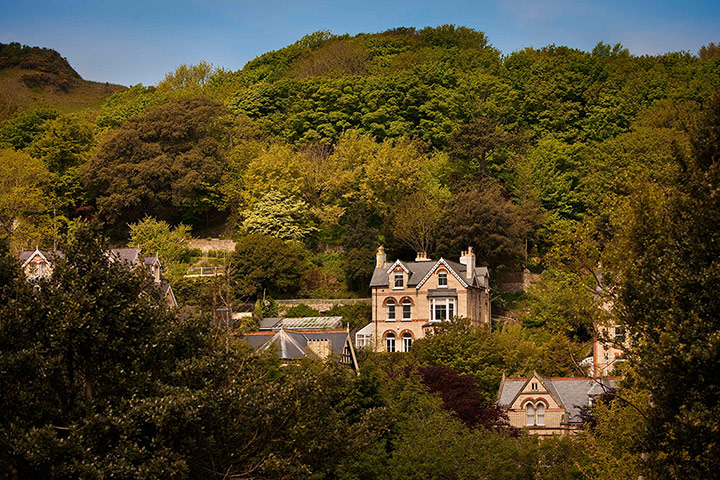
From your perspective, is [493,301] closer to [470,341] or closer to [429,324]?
[429,324]

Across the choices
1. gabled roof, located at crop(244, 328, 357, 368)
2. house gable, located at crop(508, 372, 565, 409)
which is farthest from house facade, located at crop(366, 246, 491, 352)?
house gable, located at crop(508, 372, 565, 409)

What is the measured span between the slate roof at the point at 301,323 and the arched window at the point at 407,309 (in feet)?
14.1

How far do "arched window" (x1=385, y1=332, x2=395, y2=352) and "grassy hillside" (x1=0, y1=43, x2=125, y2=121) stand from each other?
68952 mm

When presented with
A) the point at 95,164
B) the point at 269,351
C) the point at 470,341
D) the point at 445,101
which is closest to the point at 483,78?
the point at 445,101

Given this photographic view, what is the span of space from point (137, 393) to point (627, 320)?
12089 mm

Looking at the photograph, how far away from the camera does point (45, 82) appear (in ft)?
426

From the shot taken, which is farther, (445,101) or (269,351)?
(445,101)

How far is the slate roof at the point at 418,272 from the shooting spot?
6669 cm

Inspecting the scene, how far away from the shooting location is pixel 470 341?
57750mm

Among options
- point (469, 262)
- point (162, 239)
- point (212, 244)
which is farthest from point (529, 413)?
point (212, 244)

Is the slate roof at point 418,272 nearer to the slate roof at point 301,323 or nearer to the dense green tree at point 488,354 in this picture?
the slate roof at point 301,323

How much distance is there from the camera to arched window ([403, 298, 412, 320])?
6638 cm

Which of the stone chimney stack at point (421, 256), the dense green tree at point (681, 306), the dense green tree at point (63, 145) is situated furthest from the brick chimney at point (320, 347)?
the dense green tree at point (63, 145)

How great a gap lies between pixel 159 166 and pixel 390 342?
25.6 meters
